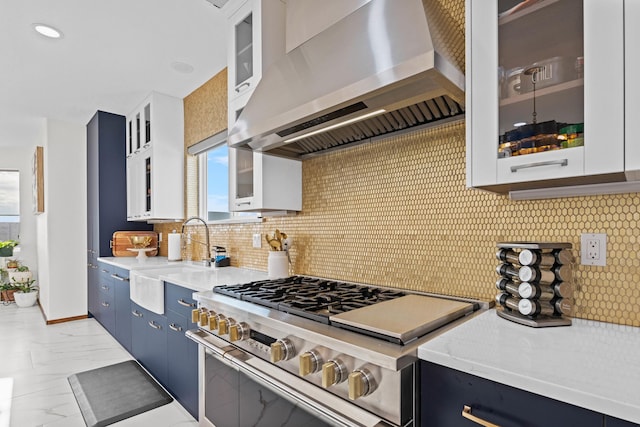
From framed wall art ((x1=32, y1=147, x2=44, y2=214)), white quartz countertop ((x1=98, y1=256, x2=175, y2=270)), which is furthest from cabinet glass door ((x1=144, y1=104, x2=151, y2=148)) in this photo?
framed wall art ((x1=32, y1=147, x2=44, y2=214))

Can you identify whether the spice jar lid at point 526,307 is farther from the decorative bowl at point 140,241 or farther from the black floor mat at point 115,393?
the decorative bowl at point 140,241

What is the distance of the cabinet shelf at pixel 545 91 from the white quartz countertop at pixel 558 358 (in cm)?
72

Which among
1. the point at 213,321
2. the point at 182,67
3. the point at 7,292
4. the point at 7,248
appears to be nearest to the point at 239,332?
the point at 213,321

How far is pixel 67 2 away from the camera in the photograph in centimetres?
216

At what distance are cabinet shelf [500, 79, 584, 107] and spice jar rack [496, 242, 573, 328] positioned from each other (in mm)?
463

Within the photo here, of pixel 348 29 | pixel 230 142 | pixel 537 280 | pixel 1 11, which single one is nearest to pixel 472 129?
pixel 537 280

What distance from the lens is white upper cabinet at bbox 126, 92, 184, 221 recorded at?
3.59 metres

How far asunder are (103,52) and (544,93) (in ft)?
10.1

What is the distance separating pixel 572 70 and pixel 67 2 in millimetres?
2712

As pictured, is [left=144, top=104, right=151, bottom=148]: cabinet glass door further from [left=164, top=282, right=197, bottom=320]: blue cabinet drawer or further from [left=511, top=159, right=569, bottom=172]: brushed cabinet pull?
[left=511, top=159, right=569, bottom=172]: brushed cabinet pull

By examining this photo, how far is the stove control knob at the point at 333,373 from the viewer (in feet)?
3.38

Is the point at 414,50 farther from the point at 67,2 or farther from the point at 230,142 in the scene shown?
the point at 67,2

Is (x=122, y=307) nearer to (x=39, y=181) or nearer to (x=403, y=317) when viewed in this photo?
(x=39, y=181)

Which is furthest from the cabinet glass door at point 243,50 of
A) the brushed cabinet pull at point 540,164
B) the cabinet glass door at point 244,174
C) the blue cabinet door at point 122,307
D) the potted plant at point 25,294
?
the potted plant at point 25,294
